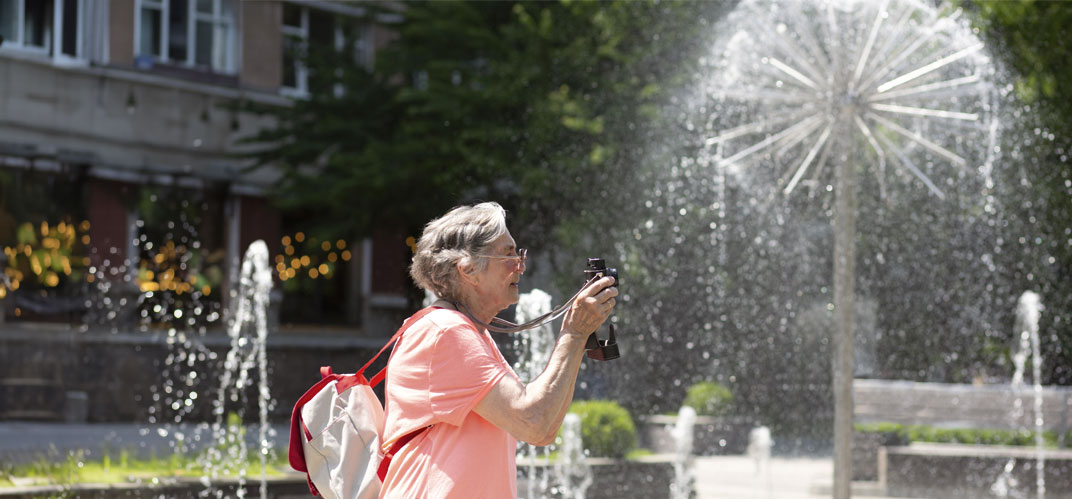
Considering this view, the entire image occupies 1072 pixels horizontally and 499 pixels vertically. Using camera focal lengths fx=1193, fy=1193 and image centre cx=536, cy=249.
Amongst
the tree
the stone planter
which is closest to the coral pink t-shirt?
the stone planter

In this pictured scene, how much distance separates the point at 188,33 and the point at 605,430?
40.1 ft

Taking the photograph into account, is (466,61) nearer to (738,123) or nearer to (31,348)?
(738,123)

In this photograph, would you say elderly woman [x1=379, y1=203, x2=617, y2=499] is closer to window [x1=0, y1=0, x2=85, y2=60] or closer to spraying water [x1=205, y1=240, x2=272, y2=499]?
spraying water [x1=205, y1=240, x2=272, y2=499]

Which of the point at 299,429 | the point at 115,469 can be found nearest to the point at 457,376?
the point at 299,429

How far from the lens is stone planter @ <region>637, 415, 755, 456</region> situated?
1452cm

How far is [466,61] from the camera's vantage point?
17.2 meters

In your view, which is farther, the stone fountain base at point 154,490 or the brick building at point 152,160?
the brick building at point 152,160

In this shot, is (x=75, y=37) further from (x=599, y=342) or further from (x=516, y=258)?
(x=599, y=342)

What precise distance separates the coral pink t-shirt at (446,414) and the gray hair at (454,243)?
0.34 feet

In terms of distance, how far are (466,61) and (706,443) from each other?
6.41 m

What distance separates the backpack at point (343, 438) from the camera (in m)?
2.57

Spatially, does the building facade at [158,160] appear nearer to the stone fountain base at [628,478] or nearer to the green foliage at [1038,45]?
the green foliage at [1038,45]

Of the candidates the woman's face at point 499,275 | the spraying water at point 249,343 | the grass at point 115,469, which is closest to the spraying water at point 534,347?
the grass at point 115,469

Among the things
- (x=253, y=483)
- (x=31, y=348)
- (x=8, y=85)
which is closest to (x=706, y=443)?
(x=253, y=483)
